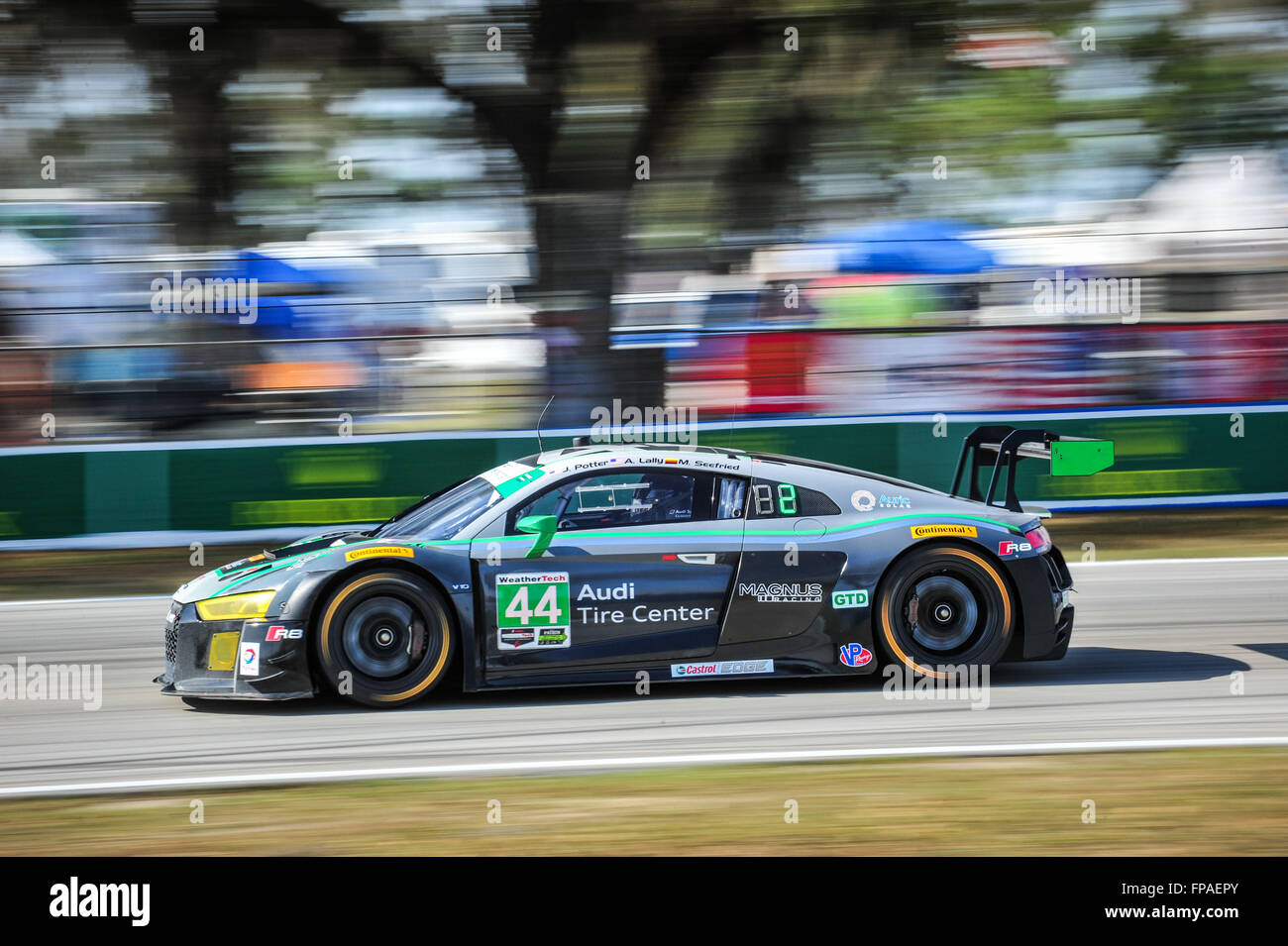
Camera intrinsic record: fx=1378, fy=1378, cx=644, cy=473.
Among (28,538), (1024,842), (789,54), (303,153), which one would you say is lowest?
(1024,842)

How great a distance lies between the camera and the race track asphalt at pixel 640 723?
5.61m

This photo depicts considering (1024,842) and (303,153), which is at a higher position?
(303,153)

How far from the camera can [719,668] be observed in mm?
6406

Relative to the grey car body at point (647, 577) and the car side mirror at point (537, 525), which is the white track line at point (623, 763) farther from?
the car side mirror at point (537, 525)

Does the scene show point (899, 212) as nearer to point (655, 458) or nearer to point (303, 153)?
point (303, 153)

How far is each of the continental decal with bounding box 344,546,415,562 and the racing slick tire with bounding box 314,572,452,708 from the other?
82mm

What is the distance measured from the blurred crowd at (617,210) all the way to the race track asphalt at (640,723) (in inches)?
257

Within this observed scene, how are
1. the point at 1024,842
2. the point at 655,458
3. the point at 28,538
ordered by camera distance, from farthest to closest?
the point at 28,538 < the point at 655,458 < the point at 1024,842

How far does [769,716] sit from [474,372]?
27.1 ft

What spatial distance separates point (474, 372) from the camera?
45.4 ft

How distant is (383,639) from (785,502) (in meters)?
1.98

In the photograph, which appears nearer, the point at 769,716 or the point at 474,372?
the point at 769,716
